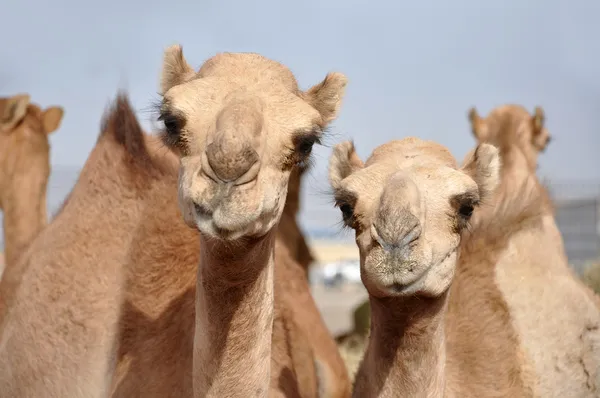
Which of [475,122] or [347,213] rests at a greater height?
[347,213]

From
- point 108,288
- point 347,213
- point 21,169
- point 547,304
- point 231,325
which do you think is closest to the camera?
point 231,325

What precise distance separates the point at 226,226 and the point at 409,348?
1.34 m

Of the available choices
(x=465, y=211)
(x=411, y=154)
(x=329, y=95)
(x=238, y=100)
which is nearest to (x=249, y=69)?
(x=238, y=100)

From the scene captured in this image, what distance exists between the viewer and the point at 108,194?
5156 mm

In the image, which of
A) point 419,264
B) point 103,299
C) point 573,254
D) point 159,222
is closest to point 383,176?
point 419,264

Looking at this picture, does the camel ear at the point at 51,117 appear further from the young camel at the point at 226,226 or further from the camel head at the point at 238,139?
the camel head at the point at 238,139

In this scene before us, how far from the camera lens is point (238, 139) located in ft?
10.1

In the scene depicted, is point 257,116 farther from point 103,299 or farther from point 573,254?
point 573,254

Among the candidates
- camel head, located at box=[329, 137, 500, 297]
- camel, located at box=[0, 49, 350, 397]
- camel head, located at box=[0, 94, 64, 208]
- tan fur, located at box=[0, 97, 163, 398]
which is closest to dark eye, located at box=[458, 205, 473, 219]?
camel head, located at box=[329, 137, 500, 297]

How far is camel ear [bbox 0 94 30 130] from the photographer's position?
902cm

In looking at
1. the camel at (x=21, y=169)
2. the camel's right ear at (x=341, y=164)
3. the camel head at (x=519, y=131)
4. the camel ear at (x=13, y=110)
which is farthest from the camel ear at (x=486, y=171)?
the camel ear at (x=13, y=110)

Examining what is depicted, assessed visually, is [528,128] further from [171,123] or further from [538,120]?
[171,123]

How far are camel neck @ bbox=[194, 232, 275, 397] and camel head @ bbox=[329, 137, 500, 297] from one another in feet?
1.61

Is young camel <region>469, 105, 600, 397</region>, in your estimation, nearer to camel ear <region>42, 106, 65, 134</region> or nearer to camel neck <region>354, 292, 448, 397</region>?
camel neck <region>354, 292, 448, 397</region>
